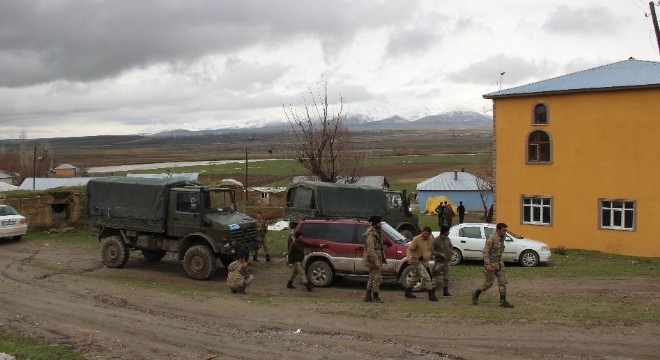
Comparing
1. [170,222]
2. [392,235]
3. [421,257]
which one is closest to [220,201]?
[170,222]

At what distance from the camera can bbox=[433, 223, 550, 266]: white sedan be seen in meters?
18.9

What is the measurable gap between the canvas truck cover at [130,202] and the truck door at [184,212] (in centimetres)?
21

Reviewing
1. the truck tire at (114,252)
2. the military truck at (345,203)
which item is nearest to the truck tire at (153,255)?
the truck tire at (114,252)

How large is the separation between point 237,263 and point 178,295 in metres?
1.62

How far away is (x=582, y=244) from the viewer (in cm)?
2473

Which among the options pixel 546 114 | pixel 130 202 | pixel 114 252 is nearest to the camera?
pixel 130 202

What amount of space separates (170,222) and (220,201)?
140cm

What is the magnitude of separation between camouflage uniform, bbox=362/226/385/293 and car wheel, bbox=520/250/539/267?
7784 millimetres

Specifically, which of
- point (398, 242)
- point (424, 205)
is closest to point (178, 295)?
point (398, 242)

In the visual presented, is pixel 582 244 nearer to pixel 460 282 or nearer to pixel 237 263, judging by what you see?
pixel 460 282

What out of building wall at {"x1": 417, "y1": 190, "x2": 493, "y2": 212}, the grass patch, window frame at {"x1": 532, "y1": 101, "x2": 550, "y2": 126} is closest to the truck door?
the grass patch

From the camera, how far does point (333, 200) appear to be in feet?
67.1

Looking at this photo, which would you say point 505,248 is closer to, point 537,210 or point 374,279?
point 374,279

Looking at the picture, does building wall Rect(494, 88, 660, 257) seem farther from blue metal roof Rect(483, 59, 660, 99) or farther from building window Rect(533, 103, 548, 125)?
blue metal roof Rect(483, 59, 660, 99)
